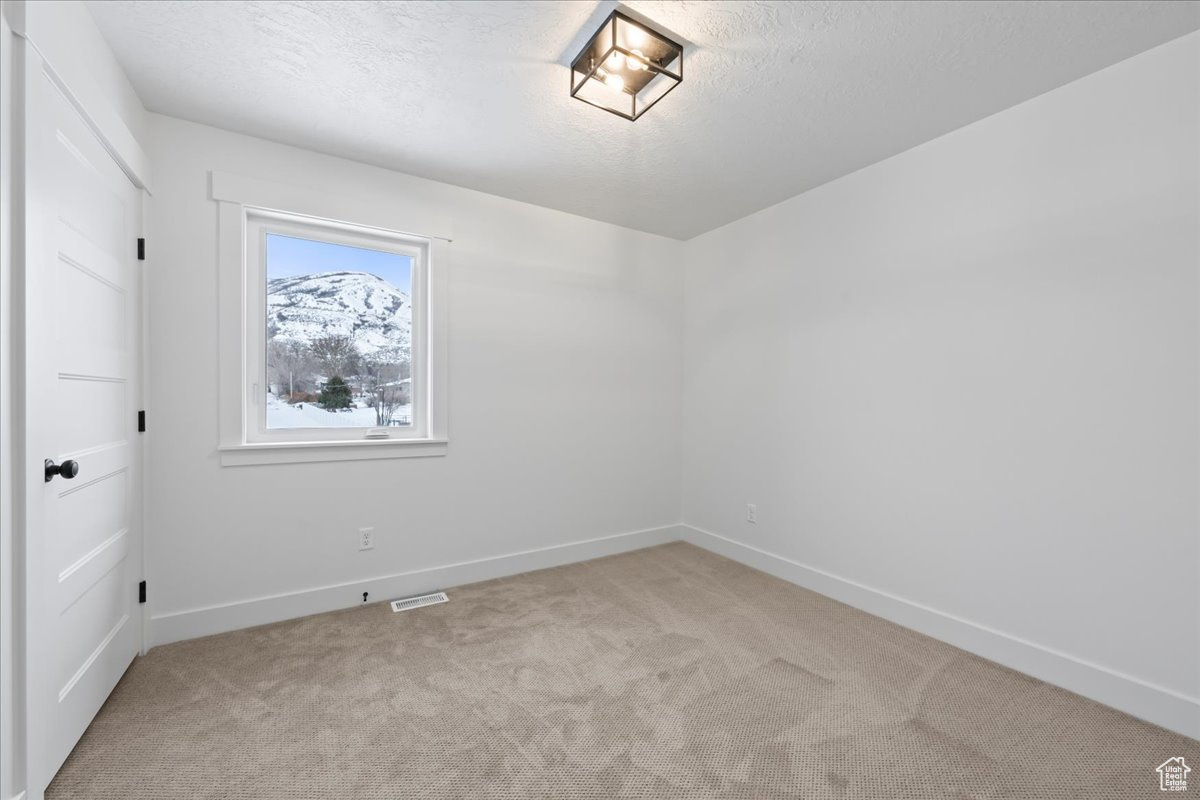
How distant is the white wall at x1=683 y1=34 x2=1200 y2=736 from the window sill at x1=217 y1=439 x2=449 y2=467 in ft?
7.70

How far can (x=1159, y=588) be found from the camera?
74.6 inches

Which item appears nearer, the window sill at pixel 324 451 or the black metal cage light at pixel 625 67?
the black metal cage light at pixel 625 67

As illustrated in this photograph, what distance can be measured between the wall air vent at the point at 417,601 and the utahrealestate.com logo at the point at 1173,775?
3.05 meters

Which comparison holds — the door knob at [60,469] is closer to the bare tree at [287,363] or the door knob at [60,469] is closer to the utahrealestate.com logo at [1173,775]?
the bare tree at [287,363]

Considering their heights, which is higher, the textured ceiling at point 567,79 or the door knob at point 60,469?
the textured ceiling at point 567,79

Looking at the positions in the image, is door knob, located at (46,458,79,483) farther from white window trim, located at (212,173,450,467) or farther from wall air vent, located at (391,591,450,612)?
wall air vent, located at (391,591,450,612)

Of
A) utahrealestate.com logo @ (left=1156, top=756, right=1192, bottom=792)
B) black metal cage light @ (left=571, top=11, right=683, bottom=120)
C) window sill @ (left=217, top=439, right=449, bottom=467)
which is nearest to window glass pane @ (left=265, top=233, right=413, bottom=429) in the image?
window sill @ (left=217, top=439, right=449, bottom=467)

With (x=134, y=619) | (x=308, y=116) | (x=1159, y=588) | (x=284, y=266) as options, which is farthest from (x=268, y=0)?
(x=1159, y=588)

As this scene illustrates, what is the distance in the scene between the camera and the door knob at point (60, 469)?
149cm

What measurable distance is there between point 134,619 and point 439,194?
106 inches

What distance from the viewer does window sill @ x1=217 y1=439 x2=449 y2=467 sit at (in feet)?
8.39

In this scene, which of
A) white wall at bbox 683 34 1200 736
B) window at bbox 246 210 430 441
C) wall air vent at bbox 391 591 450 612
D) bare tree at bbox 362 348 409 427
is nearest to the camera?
white wall at bbox 683 34 1200 736

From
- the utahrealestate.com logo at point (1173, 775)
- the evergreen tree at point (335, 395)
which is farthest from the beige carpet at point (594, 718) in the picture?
the evergreen tree at point (335, 395)

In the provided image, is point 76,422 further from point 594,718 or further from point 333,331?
point 594,718
